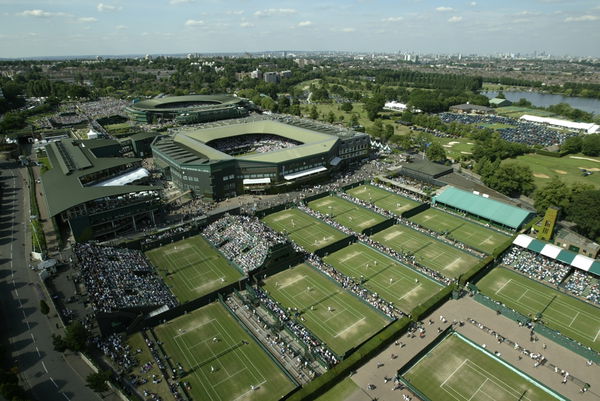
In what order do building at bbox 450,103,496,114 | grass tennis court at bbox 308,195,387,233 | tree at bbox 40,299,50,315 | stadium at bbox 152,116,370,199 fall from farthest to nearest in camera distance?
building at bbox 450,103,496,114, stadium at bbox 152,116,370,199, grass tennis court at bbox 308,195,387,233, tree at bbox 40,299,50,315

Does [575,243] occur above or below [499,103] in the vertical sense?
below

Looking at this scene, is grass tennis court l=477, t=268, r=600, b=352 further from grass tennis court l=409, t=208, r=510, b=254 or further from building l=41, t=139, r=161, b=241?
building l=41, t=139, r=161, b=241

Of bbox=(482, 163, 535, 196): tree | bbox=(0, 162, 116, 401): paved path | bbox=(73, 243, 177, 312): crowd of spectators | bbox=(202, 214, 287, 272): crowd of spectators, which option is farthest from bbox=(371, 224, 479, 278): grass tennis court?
bbox=(0, 162, 116, 401): paved path

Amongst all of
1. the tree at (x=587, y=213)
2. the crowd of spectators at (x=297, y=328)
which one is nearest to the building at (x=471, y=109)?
the tree at (x=587, y=213)

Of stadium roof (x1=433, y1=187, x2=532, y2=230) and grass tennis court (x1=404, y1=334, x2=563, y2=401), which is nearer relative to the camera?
grass tennis court (x1=404, y1=334, x2=563, y2=401)

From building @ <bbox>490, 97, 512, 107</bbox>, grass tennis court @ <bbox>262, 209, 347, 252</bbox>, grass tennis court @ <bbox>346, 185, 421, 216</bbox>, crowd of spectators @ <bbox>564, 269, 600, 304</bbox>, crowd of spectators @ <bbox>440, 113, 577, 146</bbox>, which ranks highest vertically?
building @ <bbox>490, 97, 512, 107</bbox>

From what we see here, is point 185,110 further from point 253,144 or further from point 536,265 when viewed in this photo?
point 536,265

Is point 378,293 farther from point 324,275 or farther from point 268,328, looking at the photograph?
point 268,328

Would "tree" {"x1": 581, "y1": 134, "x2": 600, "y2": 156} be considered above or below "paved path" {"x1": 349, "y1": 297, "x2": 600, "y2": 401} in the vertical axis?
above

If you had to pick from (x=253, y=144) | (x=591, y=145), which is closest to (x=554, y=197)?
(x=591, y=145)
